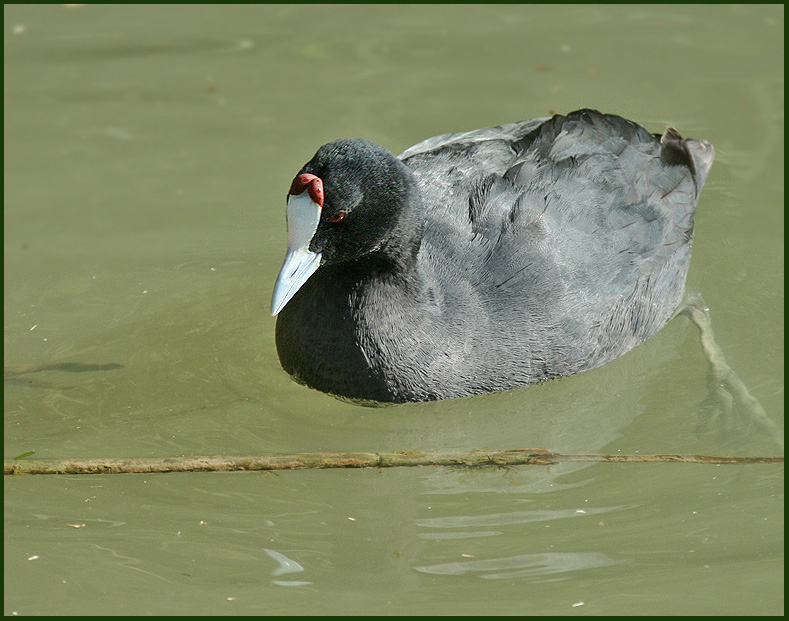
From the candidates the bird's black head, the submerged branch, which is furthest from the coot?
the submerged branch

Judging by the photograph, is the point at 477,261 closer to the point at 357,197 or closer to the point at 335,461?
the point at 357,197

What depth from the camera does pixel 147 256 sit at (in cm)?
588

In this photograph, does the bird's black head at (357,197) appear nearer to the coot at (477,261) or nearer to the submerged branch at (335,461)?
the coot at (477,261)

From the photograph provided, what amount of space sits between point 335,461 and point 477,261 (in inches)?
43.0

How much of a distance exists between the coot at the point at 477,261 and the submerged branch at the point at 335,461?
1.21 ft

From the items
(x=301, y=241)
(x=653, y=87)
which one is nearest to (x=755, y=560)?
(x=301, y=241)

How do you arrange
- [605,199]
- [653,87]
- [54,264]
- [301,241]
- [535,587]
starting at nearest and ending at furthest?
[535,587] → [301,241] → [605,199] → [54,264] → [653,87]

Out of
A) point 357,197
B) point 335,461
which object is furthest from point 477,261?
point 335,461

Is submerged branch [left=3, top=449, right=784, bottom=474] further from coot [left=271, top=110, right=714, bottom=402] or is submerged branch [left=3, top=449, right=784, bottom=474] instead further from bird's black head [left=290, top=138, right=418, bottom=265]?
bird's black head [left=290, top=138, right=418, bottom=265]

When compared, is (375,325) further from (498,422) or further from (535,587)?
(535,587)

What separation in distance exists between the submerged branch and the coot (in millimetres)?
370

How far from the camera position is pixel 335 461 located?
4246 millimetres

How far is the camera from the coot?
14.0 ft

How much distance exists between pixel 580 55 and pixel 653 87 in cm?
57
